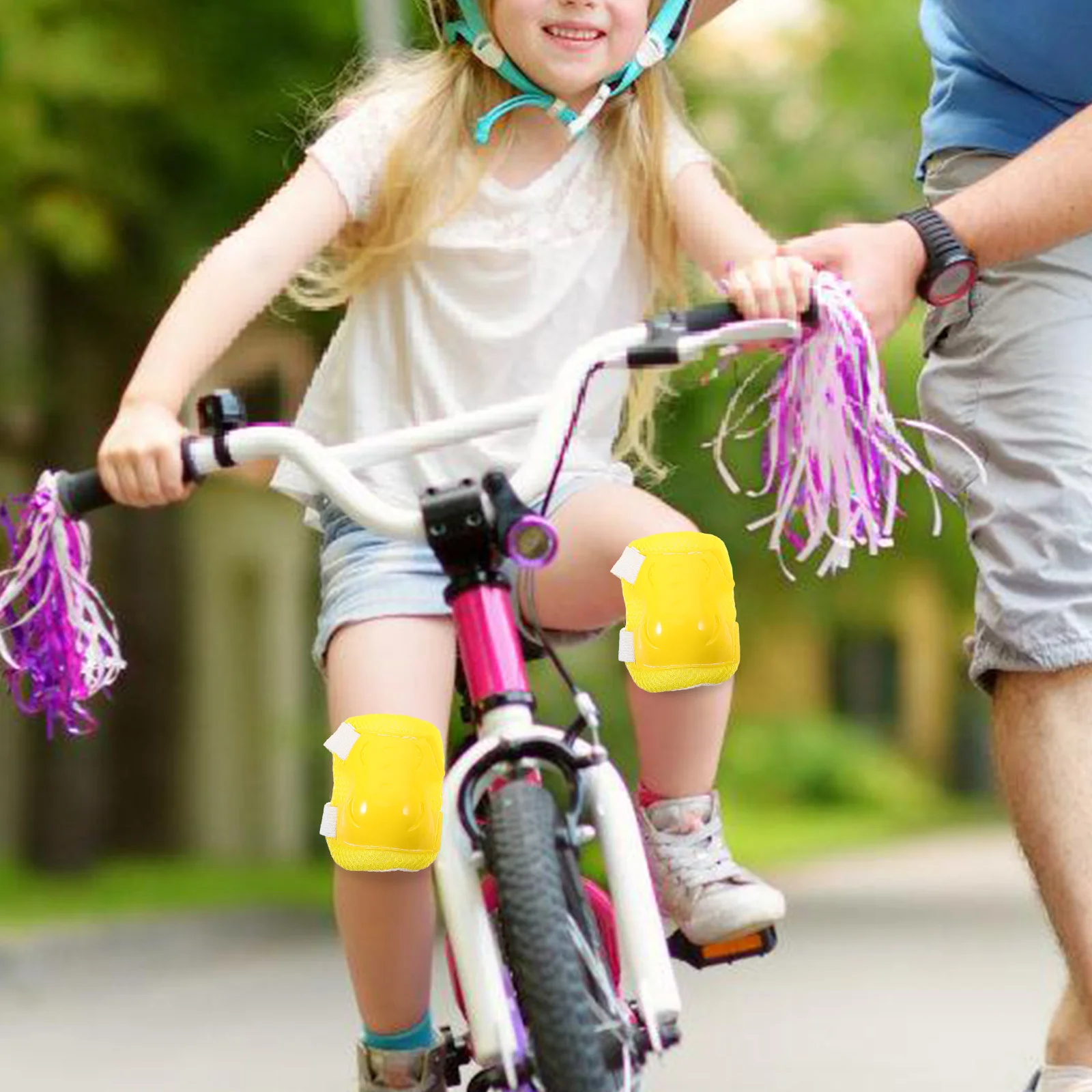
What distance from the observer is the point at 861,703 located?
174 feet

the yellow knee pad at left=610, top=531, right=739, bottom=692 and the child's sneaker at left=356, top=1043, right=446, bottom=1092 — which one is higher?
the yellow knee pad at left=610, top=531, right=739, bottom=692

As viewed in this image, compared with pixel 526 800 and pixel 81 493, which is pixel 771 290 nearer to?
pixel 526 800

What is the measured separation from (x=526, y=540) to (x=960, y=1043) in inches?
228

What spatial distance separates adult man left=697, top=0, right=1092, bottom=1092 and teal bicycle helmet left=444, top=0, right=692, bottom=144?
0.51 meters

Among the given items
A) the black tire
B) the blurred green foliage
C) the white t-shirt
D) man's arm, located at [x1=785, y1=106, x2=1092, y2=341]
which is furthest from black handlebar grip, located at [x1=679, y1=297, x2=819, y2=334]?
the blurred green foliage

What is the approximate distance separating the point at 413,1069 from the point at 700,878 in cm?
40

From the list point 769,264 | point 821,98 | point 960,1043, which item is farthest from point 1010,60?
point 821,98

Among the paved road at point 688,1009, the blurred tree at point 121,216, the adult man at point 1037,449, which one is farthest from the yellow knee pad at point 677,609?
the blurred tree at point 121,216

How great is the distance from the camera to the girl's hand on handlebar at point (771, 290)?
3551 mm

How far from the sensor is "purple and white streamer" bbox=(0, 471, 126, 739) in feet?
12.2

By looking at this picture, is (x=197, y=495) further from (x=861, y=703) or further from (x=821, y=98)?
(x=861, y=703)

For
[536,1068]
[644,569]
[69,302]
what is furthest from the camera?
[69,302]

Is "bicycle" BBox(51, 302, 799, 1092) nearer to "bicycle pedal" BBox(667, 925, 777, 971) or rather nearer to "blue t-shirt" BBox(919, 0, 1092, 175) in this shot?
"bicycle pedal" BBox(667, 925, 777, 971)

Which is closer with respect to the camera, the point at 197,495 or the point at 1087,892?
the point at 1087,892
